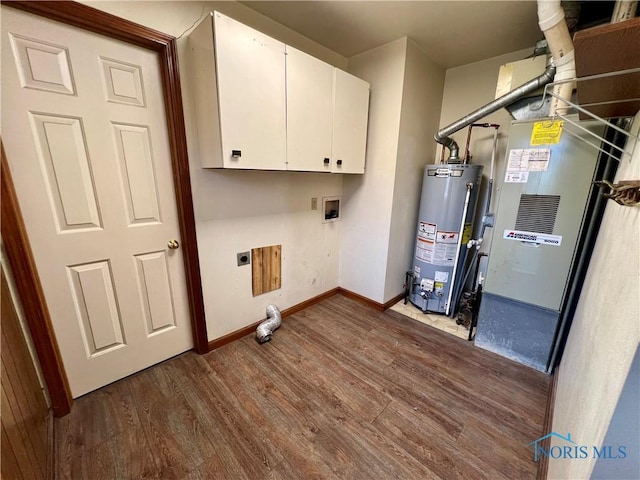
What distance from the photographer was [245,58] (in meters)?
1.52

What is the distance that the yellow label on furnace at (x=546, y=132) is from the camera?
1622 mm

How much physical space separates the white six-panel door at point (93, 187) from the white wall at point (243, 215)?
18cm

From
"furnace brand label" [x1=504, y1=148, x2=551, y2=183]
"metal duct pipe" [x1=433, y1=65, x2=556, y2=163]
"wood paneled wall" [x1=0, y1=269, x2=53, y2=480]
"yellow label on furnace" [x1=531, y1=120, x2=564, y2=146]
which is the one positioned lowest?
"wood paneled wall" [x1=0, y1=269, x2=53, y2=480]

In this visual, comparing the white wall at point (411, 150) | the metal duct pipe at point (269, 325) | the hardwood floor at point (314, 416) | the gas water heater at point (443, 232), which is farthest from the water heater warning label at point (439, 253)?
the metal duct pipe at point (269, 325)

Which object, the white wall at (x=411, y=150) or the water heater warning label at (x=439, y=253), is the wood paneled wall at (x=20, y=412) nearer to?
the white wall at (x=411, y=150)

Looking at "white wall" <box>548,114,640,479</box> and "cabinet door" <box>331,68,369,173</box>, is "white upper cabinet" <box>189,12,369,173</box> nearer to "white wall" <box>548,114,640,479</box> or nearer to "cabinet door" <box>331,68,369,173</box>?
"cabinet door" <box>331,68,369,173</box>

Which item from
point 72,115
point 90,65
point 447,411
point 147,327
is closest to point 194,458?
point 147,327

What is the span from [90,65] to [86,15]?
215 mm

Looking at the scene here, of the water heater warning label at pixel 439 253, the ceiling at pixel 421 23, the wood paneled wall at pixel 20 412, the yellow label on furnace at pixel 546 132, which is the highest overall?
the ceiling at pixel 421 23

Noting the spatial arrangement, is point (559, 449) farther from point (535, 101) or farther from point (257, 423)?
point (535, 101)

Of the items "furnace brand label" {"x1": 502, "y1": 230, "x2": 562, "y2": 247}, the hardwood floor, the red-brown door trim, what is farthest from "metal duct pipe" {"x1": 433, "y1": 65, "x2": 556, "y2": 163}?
the red-brown door trim

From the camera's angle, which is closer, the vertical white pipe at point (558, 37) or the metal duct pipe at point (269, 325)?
the vertical white pipe at point (558, 37)

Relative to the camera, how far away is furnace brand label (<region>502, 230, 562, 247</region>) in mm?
1719

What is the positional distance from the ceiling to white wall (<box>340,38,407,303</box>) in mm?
174
